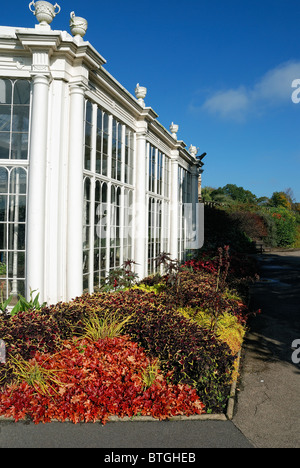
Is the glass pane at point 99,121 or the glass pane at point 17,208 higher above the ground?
the glass pane at point 99,121

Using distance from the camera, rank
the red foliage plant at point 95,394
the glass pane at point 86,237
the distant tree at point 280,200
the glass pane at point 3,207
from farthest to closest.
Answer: the distant tree at point 280,200
the glass pane at point 86,237
the glass pane at point 3,207
the red foliage plant at point 95,394

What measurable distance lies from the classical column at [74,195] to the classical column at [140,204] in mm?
2840

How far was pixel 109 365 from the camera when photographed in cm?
374

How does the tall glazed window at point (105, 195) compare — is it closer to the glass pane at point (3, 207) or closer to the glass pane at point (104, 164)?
the glass pane at point (104, 164)

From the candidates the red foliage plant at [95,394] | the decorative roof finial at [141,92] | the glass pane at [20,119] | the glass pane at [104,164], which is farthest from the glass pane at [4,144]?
the decorative roof finial at [141,92]

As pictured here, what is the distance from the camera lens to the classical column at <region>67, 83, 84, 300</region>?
5.49 metres

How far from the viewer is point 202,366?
3.62 meters

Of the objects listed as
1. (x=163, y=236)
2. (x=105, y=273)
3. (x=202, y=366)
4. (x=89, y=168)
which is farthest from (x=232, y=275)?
(x=202, y=366)

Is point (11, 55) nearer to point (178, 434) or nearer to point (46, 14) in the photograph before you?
point (46, 14)

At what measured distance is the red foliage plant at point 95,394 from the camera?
126 inches

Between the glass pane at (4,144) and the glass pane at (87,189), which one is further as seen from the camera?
the glass pane at (87,189)

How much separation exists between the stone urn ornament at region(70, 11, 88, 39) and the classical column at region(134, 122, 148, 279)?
3.03m

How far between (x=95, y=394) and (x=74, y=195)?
10.3 feet
